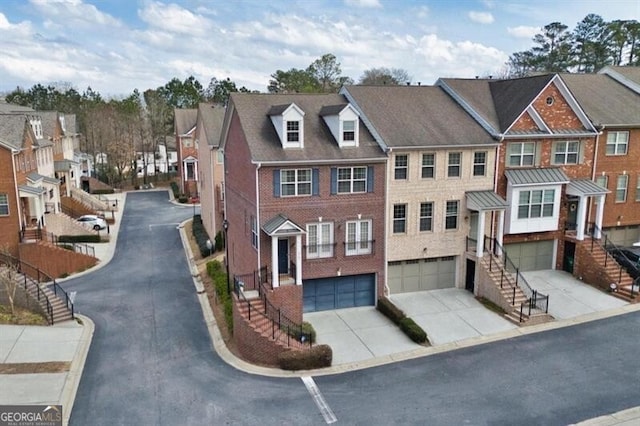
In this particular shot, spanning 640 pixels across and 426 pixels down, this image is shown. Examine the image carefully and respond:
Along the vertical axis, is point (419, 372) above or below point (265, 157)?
below

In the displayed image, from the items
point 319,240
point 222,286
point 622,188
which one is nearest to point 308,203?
point 319,240

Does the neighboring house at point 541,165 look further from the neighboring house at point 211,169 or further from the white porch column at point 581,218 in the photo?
the neighboring house at point 211,169

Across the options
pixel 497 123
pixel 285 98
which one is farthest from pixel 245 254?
pixel 497 123

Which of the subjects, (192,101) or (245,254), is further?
(192,101)

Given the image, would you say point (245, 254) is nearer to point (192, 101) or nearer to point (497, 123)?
point (497, 123)

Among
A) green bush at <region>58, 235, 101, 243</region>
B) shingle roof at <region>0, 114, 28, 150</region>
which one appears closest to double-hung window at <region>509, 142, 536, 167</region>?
green bush at <region>58, 235, 101, 243</region>

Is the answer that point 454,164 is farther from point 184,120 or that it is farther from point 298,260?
point 184,120

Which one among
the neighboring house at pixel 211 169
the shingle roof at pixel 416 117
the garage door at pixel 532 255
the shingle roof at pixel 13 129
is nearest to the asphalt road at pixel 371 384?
the garage door at pixel 532 255
